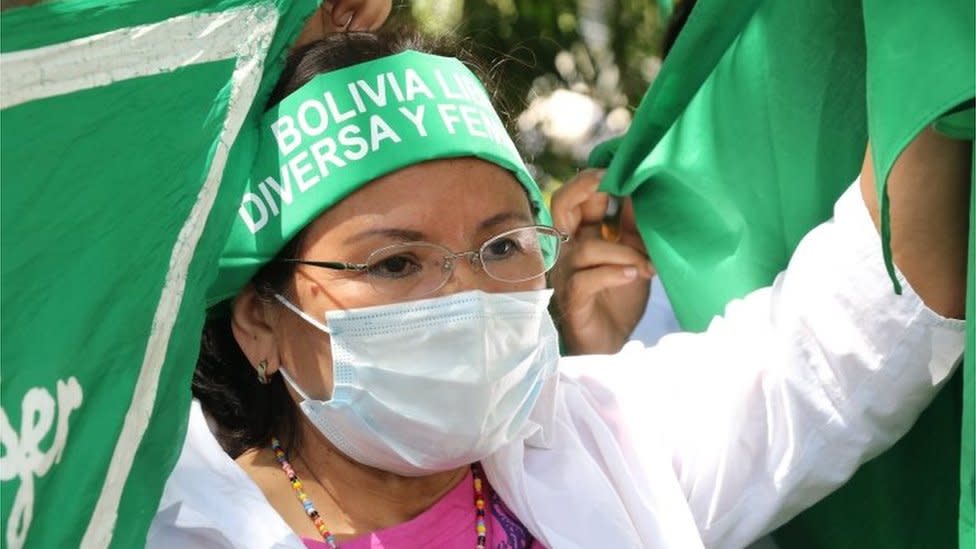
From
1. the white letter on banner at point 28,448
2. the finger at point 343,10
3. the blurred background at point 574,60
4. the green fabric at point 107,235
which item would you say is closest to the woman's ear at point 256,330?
the green fabric at point 107,235

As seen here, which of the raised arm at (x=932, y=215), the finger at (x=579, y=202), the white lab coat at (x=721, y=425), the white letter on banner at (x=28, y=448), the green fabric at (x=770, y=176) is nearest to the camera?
the white letter on banner at (x=28, y=448)

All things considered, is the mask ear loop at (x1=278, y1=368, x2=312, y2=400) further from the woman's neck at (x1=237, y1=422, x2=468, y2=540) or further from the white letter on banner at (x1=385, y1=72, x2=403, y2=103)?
the white letter on banner at (x1=385, y1=72, x2=403, y2=103)

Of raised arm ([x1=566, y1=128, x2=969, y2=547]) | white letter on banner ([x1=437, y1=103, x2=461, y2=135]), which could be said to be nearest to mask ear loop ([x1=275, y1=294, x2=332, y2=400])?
white letter on banner ([x1=437, y1=103, x2=461, y2=135])

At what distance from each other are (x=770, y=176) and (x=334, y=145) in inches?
30.1

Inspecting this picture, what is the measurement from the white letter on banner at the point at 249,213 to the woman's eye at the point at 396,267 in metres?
0.17

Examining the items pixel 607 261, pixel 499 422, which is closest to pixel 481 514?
pixel 499 422

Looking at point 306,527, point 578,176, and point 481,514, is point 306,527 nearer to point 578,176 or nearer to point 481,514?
point 481,514

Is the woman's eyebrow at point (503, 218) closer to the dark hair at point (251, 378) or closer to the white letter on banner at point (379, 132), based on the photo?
the white letter on banner at point (379, 132)

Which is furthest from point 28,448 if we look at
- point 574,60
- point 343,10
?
point 574,60

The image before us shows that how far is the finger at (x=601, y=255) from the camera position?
3.12 m

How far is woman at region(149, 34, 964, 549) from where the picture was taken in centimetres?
237

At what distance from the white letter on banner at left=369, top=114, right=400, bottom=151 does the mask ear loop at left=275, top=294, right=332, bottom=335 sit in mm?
253

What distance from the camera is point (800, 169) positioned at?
2717mm

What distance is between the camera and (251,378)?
8.77 ft
